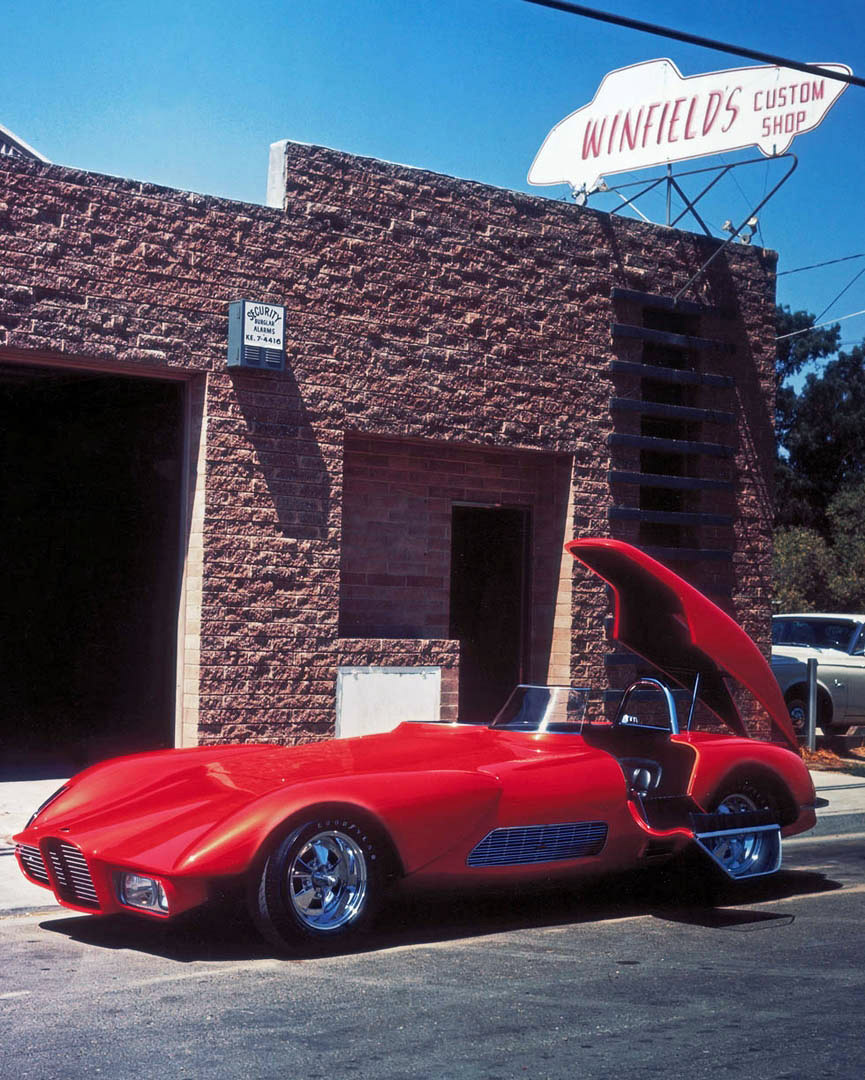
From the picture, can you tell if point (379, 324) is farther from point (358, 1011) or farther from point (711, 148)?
point (358, 1011)

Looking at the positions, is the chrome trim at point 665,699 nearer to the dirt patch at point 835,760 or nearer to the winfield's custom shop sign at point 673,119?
the winfield's custom shop sign at point 673,119

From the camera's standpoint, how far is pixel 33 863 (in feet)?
22.5

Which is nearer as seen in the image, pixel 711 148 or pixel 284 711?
pixel 284 711

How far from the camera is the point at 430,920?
749cm

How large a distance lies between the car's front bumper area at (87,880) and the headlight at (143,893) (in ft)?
0.05

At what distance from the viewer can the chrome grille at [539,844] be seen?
6934 millimetres

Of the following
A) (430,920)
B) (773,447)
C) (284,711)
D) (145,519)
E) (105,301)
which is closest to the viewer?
(430,920)

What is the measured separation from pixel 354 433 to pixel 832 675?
30.6 feet

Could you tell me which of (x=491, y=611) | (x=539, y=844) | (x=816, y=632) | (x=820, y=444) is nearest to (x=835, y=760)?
(x=816, y=632)

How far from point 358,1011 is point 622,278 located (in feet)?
35.8

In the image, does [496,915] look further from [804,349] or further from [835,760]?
[804,349]

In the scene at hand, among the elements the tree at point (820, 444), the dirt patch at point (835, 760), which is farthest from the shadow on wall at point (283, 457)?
the tree at point (820, 444)

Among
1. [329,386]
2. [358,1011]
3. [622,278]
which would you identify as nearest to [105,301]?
[329,386]

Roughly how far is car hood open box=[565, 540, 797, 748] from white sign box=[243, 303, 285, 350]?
490cm
